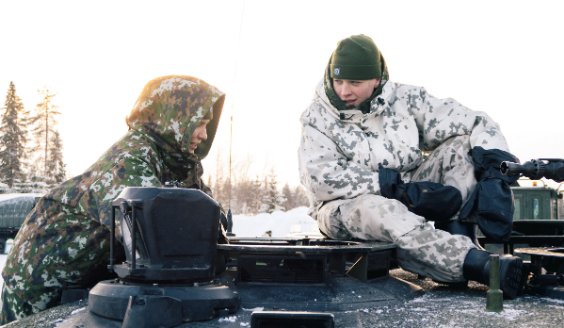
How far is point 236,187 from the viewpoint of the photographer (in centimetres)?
5022

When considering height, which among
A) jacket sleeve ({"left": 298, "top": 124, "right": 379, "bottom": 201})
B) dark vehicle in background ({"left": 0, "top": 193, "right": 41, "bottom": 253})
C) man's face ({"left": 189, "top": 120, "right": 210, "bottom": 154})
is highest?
man's face ({"left": 189, "top": 120, "right": 210, "bottom": 154})

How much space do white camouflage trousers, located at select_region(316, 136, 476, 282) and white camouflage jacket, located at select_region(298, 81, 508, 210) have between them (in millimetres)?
94

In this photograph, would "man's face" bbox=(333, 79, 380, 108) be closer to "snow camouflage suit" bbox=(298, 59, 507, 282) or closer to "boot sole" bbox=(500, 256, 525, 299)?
"snow camouflage suit" bbox=(298, 59, 507, 282)

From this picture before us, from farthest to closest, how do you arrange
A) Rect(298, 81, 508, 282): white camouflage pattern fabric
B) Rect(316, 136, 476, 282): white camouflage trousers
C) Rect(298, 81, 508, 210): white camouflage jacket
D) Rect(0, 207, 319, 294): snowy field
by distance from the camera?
Rect(0, 207, 319, 294): snowy field
Rect(298, 81, 508, 210): white camouflage jacket
Rect(298, 81, 508, 282): white camouflage pattern fabric
Rect(316, 136, 476, 282): white camouflage trousers

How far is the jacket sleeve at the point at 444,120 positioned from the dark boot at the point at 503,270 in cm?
84

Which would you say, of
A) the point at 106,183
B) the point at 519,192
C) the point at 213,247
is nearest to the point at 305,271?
the point at 213,247

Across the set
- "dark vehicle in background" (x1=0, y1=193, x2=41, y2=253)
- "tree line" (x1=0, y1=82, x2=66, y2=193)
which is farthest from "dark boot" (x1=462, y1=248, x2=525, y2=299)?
A: "tree line" (x1=0, y1=82, x2=66, y2=193)

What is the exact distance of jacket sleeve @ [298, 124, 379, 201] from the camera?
11.8 ft

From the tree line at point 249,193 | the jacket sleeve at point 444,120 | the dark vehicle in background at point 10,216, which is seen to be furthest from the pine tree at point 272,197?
the jacket sleeve at point 444,120

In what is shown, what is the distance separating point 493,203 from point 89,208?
1.93 metres

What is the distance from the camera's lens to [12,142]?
4075 cm

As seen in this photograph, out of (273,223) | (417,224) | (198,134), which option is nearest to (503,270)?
(417,224)

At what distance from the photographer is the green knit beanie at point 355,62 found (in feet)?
13.0

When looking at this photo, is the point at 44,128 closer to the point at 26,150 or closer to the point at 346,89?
the point at 26,150
